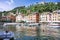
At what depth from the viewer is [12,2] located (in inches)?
90.4

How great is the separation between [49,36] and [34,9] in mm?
473

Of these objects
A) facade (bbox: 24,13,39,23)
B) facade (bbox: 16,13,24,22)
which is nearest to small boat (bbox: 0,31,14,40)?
facade (bbox: 16,13,24,22)

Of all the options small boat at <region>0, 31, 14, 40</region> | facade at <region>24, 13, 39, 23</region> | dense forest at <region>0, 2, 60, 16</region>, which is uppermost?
dense forest at <region>0, 2, 60, 16</region>

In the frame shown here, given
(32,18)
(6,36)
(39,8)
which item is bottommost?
(6,36)

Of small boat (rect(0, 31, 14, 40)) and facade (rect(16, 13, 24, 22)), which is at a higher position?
facade (rect(16, 13, 24, 22))

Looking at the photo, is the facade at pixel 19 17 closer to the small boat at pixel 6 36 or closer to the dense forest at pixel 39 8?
the dense forest at pixel 39 8

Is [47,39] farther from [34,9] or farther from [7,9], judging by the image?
[7,9]

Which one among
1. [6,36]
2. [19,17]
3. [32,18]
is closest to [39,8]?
[32,18]

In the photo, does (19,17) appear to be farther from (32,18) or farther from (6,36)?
(6,36)

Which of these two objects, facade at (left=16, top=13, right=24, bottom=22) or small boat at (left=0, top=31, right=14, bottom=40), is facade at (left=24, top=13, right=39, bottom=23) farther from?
small boat at (left=0, top=31, right=14, bottom=40)

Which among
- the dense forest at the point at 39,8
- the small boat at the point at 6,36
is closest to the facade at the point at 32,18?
the dense forest at the point at 39,8

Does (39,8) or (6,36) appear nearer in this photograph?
(6,36)

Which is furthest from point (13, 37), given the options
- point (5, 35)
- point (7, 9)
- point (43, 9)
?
point (43, 9)

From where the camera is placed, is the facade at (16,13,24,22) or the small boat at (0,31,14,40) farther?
the facade at (16,13,24,22)
